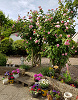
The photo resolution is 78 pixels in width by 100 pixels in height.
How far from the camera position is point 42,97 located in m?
2.89

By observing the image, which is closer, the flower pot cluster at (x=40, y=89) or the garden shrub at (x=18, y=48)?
the flower pot cluster at (x=40, y=89)

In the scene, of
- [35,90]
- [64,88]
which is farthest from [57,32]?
[35,90]

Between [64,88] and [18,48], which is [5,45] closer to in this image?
[18,48]

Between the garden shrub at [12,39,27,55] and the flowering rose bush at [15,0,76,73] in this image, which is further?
the garden shrub at [12,39,27,55]

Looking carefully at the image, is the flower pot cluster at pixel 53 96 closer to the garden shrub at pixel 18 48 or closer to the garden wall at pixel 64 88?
the garden wall at pixel 64 88

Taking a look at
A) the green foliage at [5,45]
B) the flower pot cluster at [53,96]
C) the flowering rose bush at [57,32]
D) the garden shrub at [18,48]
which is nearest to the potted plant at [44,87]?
the flower pot cluster at [53,96]

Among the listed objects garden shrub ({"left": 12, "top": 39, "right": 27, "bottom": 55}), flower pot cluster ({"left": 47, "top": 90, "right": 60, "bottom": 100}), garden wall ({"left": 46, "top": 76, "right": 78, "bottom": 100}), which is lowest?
flower pot cluster ({"left": 47, "top": 90, "right": 60, "bottom": 100})

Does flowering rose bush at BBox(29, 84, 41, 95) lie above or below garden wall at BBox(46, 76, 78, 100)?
below

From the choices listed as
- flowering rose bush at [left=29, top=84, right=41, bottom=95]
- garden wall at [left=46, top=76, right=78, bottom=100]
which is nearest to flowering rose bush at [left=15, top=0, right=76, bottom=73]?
garden wall at [left=46, top=76, right=78, bottom=100]

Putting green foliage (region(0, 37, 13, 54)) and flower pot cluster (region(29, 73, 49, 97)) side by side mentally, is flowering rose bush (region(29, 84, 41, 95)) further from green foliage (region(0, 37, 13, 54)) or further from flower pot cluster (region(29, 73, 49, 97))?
green foliage (region(0, 37, 13, 54))

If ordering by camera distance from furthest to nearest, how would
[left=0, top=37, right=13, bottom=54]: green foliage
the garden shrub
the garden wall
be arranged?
the garden shrub → [left=0, top=37, right=13, bottom=54]: green foliage → the garden wall

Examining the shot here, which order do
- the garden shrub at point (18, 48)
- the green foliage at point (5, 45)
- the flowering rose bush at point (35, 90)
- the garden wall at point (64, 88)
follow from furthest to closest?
the garden shrub at point (18, 48) → the green foliage at point (5, 45) → the flowering rose bush at point (35, 90) → the garden wall at point (64, 88)

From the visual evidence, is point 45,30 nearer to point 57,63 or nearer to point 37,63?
point 57,63

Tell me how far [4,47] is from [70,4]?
9.84 metres
